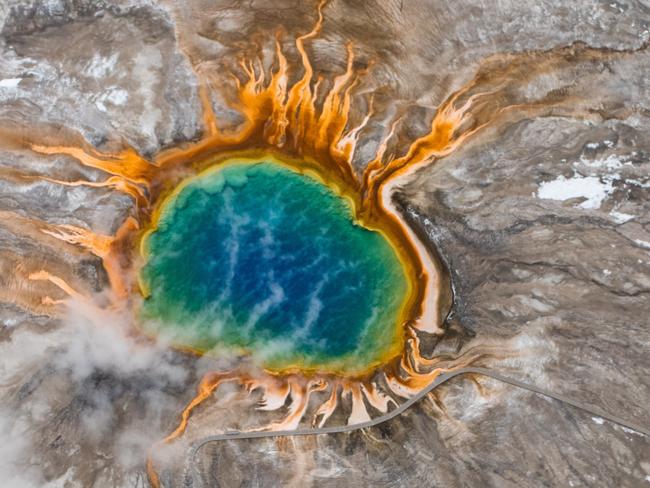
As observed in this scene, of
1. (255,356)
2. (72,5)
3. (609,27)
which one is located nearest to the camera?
(609,27)

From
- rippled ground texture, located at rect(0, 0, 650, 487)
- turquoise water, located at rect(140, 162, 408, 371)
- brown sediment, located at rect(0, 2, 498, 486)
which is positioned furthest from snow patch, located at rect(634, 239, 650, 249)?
turquoise water, located at rect(140, 162, 408, 371)

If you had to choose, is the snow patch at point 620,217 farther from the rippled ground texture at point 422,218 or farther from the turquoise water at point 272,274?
the turquoise water at point 272,274

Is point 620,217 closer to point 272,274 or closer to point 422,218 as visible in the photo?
point 422,218

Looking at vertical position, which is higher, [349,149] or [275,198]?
[349,149]

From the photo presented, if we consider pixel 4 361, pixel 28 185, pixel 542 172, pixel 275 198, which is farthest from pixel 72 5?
pixel 542 172

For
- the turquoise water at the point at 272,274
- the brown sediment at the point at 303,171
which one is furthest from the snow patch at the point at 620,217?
the turquoise water at the point at 272,274

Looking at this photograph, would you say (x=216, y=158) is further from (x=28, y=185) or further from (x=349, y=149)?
(x=28, y=185)
